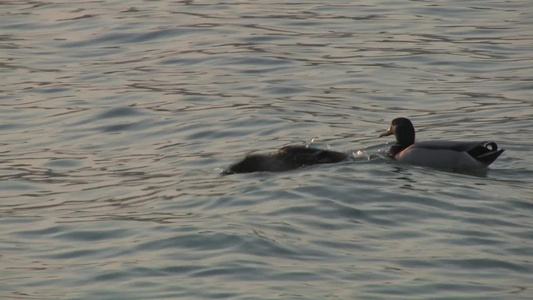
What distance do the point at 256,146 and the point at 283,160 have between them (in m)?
1.52

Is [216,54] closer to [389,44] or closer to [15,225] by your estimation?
[389,44]

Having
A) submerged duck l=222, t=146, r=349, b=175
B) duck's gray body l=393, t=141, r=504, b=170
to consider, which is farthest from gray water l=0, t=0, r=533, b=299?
submerged duck l=222, t=146, r=349, b=175

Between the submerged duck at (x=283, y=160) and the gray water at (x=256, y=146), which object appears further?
the submerged duck at (x=283, y=160)

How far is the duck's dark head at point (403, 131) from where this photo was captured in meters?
13.7

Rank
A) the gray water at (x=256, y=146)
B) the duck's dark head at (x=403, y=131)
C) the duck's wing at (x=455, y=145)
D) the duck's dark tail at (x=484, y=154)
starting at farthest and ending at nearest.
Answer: the duck's dark head at (x=403, y=131), the duck's wing at (x=455, y=145), the duck's dark tail at (x=484, y=154), the gray water at (x=256, y=146)

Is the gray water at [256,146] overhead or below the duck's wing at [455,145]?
below

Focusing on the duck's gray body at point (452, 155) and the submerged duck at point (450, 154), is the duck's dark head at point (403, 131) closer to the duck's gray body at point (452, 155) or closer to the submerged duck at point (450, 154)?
the submerged duck at point (450, 154)

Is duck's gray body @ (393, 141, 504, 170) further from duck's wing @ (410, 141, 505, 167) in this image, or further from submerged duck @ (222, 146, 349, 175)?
submerged duck @ (222, 146, 349, 175)

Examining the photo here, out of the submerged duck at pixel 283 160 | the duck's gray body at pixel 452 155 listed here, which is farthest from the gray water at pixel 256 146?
the submerged duck at pixel 283 160

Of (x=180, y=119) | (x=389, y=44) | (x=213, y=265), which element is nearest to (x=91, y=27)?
(x=389, y=44)

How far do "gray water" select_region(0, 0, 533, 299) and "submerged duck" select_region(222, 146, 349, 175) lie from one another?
0.73 feet

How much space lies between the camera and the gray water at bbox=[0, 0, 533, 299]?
9.51 metres

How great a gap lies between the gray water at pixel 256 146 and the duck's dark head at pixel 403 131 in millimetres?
291

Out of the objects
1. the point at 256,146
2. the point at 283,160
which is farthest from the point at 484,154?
the point at 256,146
